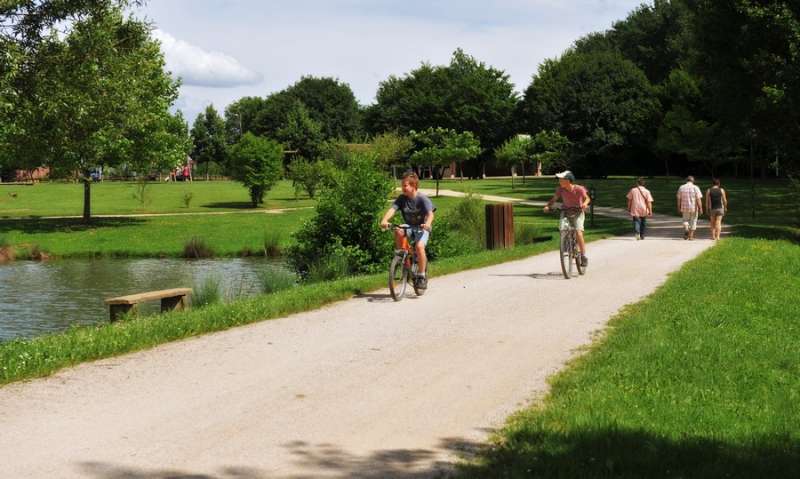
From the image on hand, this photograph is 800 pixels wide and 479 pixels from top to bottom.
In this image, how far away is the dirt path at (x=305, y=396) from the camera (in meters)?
5.59

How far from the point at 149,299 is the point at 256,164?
1523 inches

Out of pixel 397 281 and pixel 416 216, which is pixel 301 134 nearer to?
pixel 416 216

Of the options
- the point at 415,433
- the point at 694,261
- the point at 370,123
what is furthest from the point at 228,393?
the point at 370,123

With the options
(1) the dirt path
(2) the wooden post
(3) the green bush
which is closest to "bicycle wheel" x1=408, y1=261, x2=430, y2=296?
(1) the dirt path

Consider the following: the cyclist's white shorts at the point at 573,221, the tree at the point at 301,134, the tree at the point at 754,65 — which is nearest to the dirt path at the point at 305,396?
the cyclist's white shorts at the point at 573,221

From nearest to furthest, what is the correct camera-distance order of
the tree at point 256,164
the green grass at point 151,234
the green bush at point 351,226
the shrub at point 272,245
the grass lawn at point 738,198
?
1. the green bush at point 351,226
2. the shrub at point 272,245
3. the green grass at point 151,234
4. the grass lawn at point 738,198
5. the tree at point 256,164

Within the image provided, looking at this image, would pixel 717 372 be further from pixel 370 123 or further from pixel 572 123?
pixel 370 123

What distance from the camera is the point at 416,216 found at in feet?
44.1

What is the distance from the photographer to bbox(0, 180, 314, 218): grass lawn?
51469mm

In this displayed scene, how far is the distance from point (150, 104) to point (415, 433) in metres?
37.3

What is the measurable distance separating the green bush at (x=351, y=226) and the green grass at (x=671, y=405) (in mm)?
10108

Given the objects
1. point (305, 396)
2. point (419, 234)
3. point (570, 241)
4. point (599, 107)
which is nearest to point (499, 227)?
point (570, 241)

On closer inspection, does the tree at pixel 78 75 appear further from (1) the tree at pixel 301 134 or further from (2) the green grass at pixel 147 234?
(1) the tree at pixel 301 134

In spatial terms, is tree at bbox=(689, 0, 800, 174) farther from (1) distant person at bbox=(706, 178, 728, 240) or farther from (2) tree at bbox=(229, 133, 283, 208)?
(2) tree at bbox=(229, 133, 283, 208)
